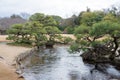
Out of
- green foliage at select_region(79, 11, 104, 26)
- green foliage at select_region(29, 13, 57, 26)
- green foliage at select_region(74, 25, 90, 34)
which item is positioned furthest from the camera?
green foliage at select_region(29, 13, 57, 26)

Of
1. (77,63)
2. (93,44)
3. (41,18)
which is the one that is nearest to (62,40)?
(41,18)

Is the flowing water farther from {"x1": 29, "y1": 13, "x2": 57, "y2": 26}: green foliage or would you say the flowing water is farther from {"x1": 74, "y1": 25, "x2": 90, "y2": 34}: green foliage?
{"x1": 29, "y1": 13, "x2": 57, "y2": 26}: green foliage

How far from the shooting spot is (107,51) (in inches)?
862

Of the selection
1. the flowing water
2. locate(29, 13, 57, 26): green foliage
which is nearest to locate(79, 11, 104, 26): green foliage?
locate(29, 13, 57, 26): green foliage

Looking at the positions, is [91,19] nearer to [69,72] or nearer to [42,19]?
[42,19]

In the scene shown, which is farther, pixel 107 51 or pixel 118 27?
pixel 107 51

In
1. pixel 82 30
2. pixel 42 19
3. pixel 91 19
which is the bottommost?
pixel 82 30

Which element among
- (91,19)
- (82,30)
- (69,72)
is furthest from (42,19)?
(69,72)

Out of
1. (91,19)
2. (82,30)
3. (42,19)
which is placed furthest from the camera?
(42,19)

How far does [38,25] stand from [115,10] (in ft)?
78.8

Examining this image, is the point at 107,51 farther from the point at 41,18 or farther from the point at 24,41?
the point at 41,18

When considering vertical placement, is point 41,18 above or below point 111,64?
above

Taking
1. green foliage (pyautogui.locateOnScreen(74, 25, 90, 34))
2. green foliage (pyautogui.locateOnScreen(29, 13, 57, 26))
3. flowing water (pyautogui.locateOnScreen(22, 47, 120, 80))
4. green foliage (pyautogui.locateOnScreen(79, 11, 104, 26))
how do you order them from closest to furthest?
flowing water (pyautogui.locateOnScreen(22, 47, 120, 80))
green foliage (pyautogui.locateOnScreen(74, 25, 90, 34))
green foliage (pyautogui.locateOnScreen(79, 11, 104, 26))
green foliage (pyautogui.locateOnScreen(29, 13, 57, 26))

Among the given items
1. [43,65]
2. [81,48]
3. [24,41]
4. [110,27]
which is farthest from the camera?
[24,41]
